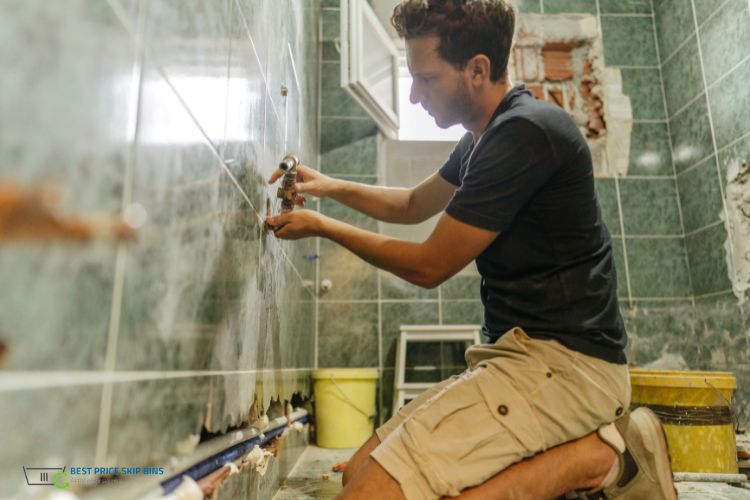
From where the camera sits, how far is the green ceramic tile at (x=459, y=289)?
9.88 feet

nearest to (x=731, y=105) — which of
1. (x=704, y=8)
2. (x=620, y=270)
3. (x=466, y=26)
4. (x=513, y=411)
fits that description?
(x=704, y=8)

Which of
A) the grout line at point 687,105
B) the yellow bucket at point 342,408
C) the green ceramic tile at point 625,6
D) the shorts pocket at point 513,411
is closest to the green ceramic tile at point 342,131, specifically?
the yellow bucket at point 342,408

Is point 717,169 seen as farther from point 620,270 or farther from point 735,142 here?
point 620,270

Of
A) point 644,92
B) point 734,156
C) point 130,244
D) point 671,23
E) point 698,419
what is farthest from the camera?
point 644,92

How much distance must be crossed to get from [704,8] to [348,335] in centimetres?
272

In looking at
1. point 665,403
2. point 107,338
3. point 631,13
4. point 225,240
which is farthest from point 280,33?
point 631,13

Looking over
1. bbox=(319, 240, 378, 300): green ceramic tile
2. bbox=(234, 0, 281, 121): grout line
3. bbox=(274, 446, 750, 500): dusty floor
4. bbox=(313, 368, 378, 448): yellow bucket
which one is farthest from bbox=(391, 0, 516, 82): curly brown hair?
bbox=(319, 240, 378, 300): green ceramic tile

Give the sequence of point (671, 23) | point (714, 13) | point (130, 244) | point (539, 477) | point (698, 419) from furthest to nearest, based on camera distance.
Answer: point (671, 23)
point (714, 13)
point (698, 419)
point (539, 477)
point (130, 244)

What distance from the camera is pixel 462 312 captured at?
3.00 meters

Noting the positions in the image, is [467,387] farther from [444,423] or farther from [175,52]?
[175,52]

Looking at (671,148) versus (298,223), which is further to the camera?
(671,148)

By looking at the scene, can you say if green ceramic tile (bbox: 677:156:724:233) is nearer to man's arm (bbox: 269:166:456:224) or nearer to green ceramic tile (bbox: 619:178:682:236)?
green ceramic tile (bbox: 619:178:682:236)

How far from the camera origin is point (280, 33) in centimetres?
153

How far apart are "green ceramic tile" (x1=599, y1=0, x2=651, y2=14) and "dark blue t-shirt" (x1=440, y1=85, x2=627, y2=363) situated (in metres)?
2.76
